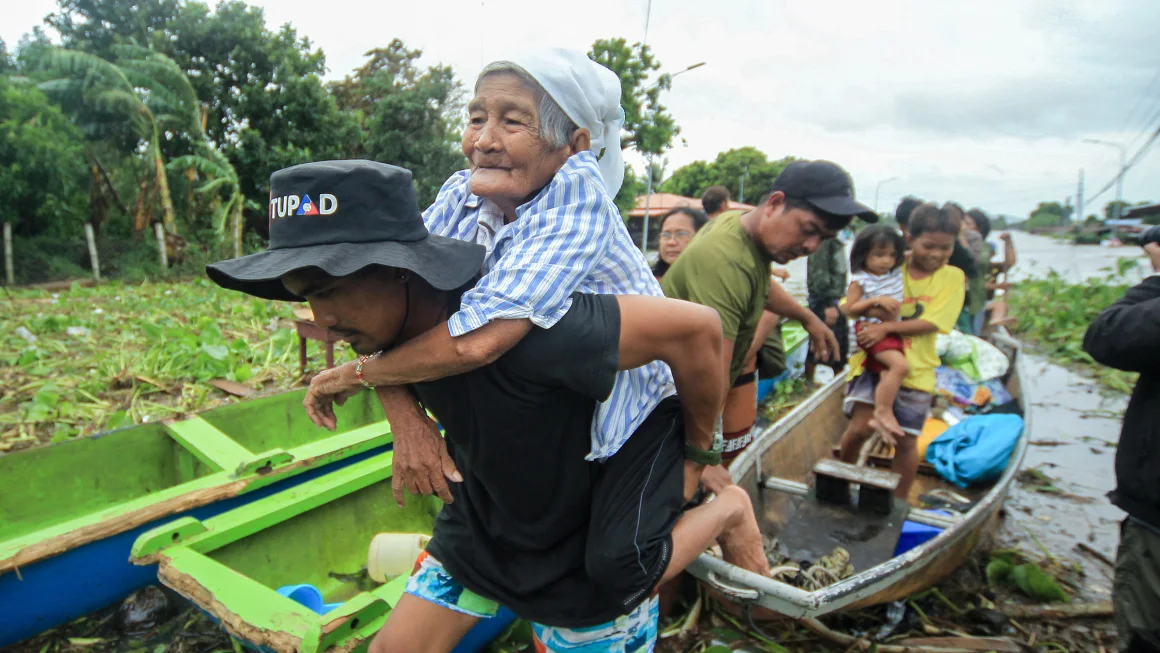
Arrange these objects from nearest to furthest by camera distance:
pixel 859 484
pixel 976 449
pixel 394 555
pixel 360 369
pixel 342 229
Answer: pixel 342 229 < pixel 360 369 < pixel 394 555 < pixel 859 484 < pixel 976 449

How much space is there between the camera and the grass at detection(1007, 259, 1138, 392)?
1034cm

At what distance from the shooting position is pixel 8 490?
10.5ft

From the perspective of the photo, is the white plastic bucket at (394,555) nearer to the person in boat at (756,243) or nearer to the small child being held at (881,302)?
the person in boat at (756,243)

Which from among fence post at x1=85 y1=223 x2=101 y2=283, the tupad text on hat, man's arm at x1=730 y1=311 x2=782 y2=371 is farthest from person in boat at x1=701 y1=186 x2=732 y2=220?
fence post at x1=85 y1=223 x2=101 y2=283

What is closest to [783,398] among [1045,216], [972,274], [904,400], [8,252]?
[972,274]

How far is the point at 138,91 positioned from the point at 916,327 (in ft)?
59.6

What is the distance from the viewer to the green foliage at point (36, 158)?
48.0ft

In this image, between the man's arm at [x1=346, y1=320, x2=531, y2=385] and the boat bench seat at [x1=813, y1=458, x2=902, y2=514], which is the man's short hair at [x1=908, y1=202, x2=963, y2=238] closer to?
the boat bench seat at [x1=813, y1=458, x2=902, y2=514]

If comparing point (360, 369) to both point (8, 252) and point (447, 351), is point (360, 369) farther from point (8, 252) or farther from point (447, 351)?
point (8, 252)

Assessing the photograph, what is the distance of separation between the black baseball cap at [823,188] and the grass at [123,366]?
420 centimetres

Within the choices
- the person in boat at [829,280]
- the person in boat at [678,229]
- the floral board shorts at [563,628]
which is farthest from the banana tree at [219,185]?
the floral board shorts at [563,628]

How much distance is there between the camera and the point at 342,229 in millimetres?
1210

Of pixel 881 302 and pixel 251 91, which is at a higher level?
pixel 251 91

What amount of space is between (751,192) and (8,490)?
48600mm
